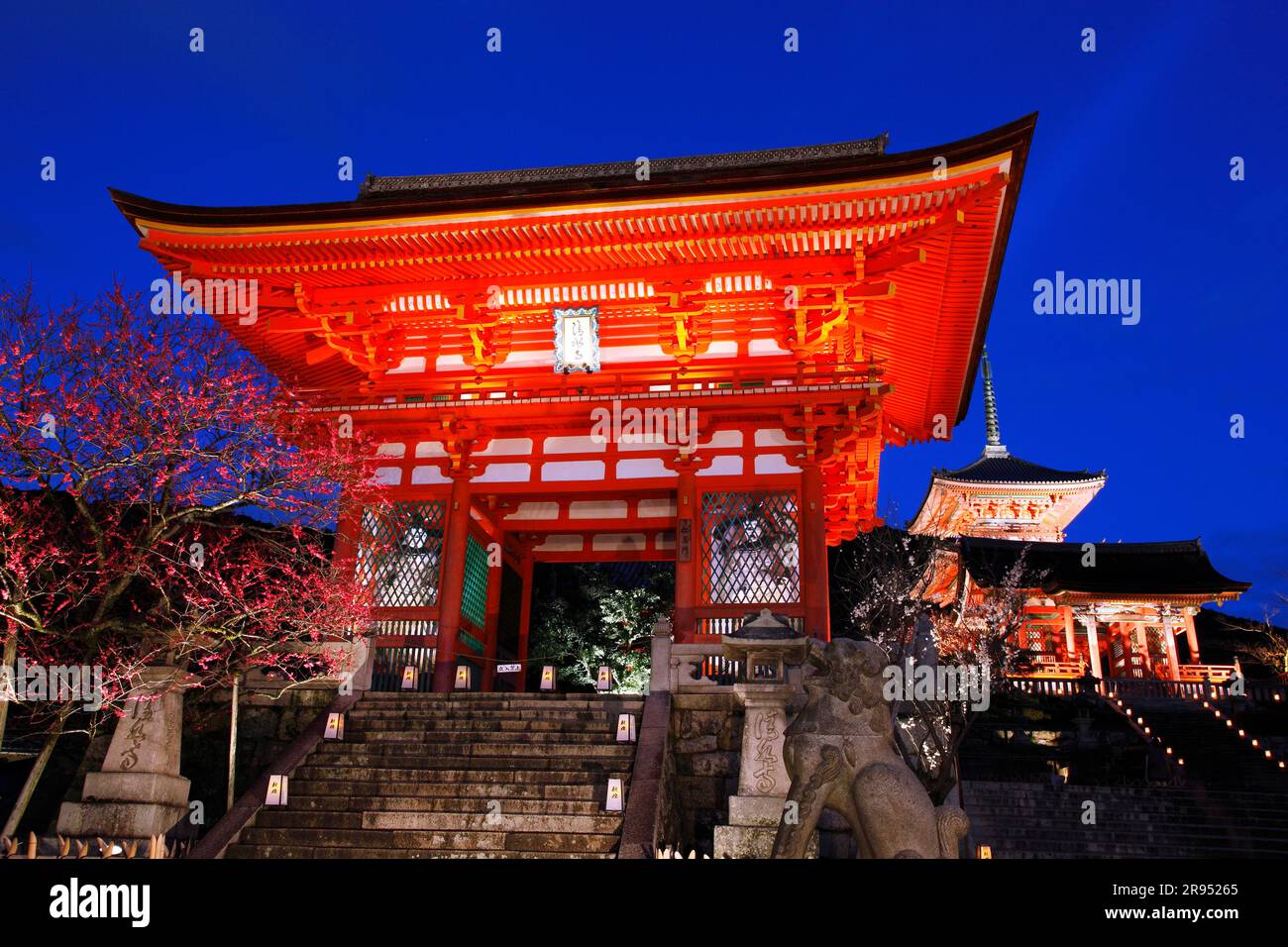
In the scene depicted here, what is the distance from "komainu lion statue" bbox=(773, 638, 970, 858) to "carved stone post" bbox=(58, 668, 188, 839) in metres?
7.64

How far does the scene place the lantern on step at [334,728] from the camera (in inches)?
443

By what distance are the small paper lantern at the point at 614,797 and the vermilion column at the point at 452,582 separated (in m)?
5.22

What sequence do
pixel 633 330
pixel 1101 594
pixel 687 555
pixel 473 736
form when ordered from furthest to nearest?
pixel 1101 594, pixel 633 330, pixel 687 555, pixel 473 736

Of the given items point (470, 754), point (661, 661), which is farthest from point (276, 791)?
point (661, 661)

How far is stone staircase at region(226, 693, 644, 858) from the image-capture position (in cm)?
908

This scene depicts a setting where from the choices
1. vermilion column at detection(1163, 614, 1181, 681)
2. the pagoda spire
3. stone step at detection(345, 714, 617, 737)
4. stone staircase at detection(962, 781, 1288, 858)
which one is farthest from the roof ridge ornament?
stone step at detection(345, 714, 617, 737)

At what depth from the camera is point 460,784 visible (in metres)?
9.98

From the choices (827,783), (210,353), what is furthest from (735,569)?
(210,353)

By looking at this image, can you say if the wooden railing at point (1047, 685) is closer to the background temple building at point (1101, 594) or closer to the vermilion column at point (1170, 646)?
the background temple building at point (1101, 594)

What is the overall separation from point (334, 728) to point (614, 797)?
4322 mm

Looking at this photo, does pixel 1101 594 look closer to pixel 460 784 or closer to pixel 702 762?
pixel 702 762

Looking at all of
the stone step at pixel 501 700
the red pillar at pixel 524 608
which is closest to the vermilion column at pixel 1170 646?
the red pillar at pixel 524 608

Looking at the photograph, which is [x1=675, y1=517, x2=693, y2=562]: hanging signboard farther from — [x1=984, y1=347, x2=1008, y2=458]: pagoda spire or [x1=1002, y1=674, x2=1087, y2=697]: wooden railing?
[x1=984, y1=347, x2=1008, y2=458]: pagoda spire
